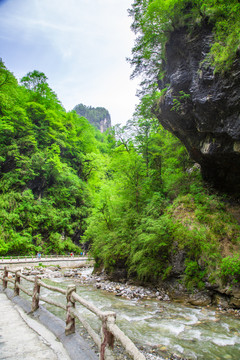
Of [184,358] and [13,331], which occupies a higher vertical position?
[13,331]

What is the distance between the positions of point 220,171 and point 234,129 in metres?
3.60

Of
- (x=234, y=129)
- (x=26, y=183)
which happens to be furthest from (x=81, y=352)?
(x=26, y=183)

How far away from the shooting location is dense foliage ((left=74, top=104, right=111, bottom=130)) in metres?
108

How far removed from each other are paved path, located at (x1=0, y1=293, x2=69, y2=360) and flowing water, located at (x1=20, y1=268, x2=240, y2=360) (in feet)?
6.31

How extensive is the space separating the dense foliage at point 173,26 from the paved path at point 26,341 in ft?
32.3

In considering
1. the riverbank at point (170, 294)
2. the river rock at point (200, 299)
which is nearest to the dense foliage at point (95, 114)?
the riverbank at point (170, 294)

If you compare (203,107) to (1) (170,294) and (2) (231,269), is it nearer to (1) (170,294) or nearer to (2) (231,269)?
A: (2) (231,269)

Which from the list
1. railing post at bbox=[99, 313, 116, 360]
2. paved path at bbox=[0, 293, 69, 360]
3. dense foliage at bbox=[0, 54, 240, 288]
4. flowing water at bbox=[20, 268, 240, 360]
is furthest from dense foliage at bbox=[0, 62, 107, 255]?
railing post at bbox=[99, 313, 116, 360]

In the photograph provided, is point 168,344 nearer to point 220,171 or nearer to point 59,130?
point 220,171

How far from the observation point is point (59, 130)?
95.7 ft

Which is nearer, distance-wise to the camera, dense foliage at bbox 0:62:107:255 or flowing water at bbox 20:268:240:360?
flowing water at bbox 20:268:240:360

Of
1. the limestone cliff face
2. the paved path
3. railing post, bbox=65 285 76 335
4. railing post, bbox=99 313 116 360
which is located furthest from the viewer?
the limestone cliff face

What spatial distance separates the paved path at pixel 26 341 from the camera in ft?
9.92

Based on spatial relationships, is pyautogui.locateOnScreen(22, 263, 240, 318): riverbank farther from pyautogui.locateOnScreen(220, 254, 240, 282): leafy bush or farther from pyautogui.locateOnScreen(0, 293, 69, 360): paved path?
pyautogui.locateOnScreen(0, 293, 69, 360): paved path
